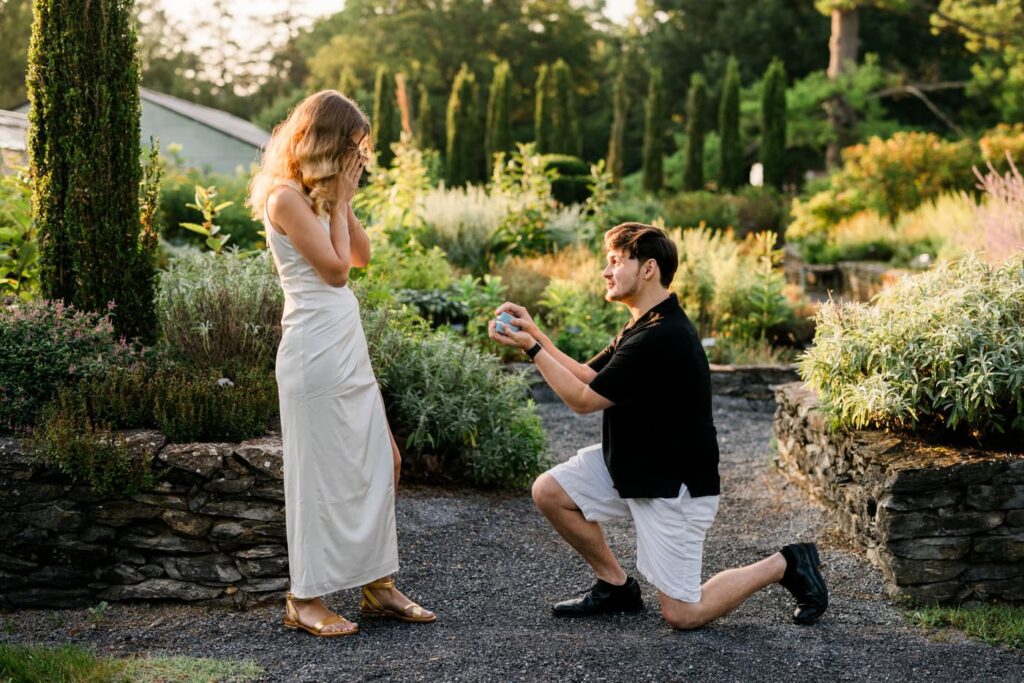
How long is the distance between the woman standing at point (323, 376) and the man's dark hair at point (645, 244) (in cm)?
103

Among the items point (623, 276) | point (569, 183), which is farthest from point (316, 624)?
point (569, 183)

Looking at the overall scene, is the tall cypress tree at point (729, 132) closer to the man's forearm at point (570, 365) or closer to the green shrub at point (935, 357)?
the green shrub at point (935, 357)

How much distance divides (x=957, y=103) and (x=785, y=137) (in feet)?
28.3

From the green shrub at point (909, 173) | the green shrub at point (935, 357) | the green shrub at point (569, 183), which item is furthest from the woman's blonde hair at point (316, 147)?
the green shrub at point (569, 183)

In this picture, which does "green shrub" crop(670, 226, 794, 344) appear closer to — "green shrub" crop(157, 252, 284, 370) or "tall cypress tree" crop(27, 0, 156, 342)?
"green shrub" crop(157, 252, 284, 370)

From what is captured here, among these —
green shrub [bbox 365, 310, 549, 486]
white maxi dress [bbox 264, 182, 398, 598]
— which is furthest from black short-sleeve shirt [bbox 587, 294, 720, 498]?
green shrub [bbox 365, 310, 549, 486]

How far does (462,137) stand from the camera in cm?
2611

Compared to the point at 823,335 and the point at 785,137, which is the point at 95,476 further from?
the point at 785,137

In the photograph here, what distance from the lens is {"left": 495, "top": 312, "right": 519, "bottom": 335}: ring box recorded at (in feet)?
12.3

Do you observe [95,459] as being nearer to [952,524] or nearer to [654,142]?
[952,524]

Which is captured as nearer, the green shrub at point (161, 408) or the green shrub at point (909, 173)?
the green shrub at point (161, 408)

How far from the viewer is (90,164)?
4.98 metres

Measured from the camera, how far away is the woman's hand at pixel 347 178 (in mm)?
3590

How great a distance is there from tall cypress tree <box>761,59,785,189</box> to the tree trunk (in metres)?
1.36
